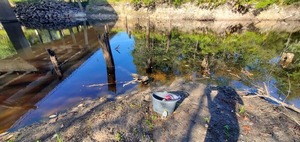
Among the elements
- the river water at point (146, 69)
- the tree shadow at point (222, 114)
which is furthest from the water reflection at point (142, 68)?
the tree shadow at point (222, 114)

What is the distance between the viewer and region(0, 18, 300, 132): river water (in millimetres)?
8664

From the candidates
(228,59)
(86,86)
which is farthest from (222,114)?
(228,59)

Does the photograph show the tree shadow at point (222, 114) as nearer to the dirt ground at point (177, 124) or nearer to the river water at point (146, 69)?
the dirt ground at point (177, 124)

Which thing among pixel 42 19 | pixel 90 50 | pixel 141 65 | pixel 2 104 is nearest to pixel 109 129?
pixel 2 104

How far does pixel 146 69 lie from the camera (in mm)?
11711

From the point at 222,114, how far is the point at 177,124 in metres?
1.77

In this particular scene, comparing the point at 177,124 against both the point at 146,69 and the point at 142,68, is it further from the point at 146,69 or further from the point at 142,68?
the point at 142,68

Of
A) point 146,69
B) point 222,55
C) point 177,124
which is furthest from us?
point 222,55

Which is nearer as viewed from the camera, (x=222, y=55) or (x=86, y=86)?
(x=86, y=86)

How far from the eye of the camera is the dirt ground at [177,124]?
5145 millimetres

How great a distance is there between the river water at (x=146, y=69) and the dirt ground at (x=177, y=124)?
132 centimetres

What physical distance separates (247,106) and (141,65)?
774cm

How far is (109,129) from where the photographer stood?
5324mm

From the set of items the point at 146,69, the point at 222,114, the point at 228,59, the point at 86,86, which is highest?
the point at 222,114
